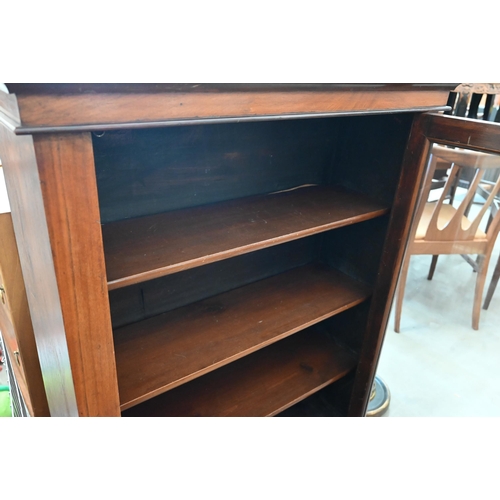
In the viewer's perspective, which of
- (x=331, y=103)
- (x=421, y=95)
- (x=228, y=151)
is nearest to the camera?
(x=331, y=103)

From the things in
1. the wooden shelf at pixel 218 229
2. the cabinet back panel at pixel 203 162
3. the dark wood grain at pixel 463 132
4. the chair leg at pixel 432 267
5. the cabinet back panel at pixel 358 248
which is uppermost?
the dark wood grain at pixel 463 132

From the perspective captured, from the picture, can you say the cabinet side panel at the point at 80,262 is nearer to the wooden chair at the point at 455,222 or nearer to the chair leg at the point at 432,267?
the wooden chair at the point at 455,222

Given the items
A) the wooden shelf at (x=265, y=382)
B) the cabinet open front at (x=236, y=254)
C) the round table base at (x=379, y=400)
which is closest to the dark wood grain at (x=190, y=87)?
the cabinet open front at (x=236, y=254)

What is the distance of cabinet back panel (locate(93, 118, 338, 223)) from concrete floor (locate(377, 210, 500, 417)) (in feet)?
1.79

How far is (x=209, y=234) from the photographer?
2.86 ft

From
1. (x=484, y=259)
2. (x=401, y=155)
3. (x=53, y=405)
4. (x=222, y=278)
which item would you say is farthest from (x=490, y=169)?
(x=53, y=405)

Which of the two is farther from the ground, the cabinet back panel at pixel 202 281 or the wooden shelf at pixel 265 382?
the cabinet back panel at pixel 202 281

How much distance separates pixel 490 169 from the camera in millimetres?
958

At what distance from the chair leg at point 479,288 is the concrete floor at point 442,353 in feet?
0.06

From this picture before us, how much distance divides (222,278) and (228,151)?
349 mm

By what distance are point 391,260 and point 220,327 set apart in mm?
485

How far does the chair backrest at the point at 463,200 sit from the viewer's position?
96cm

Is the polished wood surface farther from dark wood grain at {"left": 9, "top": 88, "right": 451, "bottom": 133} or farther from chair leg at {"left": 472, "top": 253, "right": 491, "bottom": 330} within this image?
chair leg at {"left": 472, "top": 253, "right": 491, "bottom": 330}

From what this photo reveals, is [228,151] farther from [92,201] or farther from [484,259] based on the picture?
[484,259]
